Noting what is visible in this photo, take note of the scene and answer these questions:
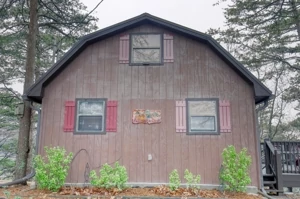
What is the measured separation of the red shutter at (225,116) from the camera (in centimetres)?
637

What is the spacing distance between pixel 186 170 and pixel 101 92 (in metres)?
3.10

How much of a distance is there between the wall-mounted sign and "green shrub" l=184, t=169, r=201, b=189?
1.54 meters

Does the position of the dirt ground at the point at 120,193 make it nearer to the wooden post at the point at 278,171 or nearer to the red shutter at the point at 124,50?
the wooden post at the point at 278,171

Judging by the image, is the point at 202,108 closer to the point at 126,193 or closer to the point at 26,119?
the point at 126,193

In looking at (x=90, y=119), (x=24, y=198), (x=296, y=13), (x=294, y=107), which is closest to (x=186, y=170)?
(x=90, y=119)

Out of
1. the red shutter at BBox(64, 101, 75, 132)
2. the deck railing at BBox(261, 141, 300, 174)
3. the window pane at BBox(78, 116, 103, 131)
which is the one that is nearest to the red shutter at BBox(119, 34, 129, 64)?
the window pane at BBox(78, 116, 103, 131)

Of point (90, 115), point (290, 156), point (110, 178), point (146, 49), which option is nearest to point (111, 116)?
point (90, 115)

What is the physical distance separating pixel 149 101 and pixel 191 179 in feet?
7.53

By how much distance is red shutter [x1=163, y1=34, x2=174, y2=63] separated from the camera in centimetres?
681

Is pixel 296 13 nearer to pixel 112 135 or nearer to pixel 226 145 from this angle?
pixel 226 145

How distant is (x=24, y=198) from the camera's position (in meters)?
5.20

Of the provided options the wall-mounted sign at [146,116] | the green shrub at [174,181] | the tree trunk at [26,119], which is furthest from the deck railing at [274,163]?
the tree trunk at [26,119]

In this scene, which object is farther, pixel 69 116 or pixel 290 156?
pixel 290 156

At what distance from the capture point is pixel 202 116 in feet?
21.3
